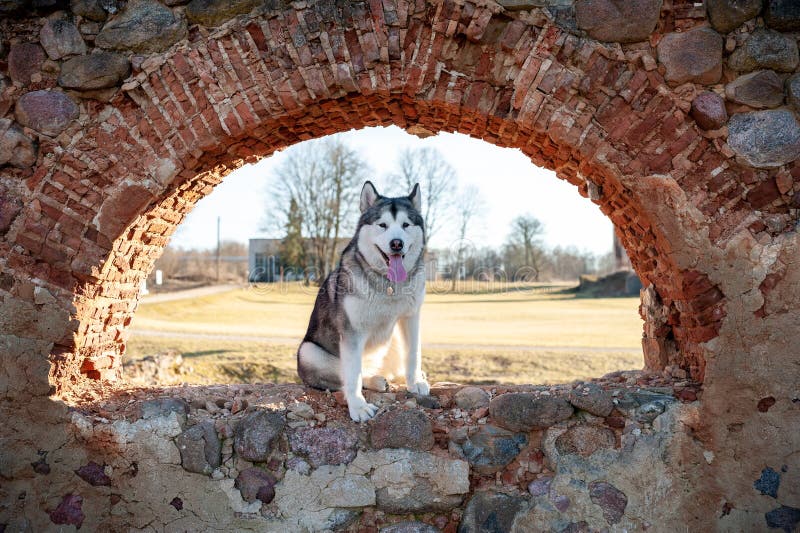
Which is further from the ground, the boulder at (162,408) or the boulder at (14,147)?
the boulder at (14,147)

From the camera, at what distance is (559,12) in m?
3.70

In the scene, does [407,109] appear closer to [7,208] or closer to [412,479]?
[412,479]

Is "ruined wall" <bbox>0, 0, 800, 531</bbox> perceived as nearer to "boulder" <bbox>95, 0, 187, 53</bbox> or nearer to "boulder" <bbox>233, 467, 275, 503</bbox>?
"boulder" <bbox>95, 0, 187, 53</bbox>

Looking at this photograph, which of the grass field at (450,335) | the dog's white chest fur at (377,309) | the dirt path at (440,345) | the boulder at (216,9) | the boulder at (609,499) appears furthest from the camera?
the dirt path at (440,345)

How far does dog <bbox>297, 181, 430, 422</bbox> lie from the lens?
13.1 feet

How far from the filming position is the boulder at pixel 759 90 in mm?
3611

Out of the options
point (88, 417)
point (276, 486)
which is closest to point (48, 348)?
point (88, 417)

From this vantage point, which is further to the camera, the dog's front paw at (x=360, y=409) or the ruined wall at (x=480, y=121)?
the dog's front paw at (x=360, y=409)

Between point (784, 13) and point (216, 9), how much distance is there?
350 cm

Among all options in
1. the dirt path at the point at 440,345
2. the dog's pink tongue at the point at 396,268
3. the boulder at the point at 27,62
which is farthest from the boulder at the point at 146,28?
the dirt path at the point at 440,345

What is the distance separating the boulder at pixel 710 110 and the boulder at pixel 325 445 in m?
2.94

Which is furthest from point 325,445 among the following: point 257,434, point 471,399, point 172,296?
point 172,296

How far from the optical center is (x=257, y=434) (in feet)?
12.5

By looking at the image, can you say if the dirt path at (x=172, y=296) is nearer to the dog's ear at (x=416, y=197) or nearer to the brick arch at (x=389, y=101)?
the brick arch at (x=389, y=101)
